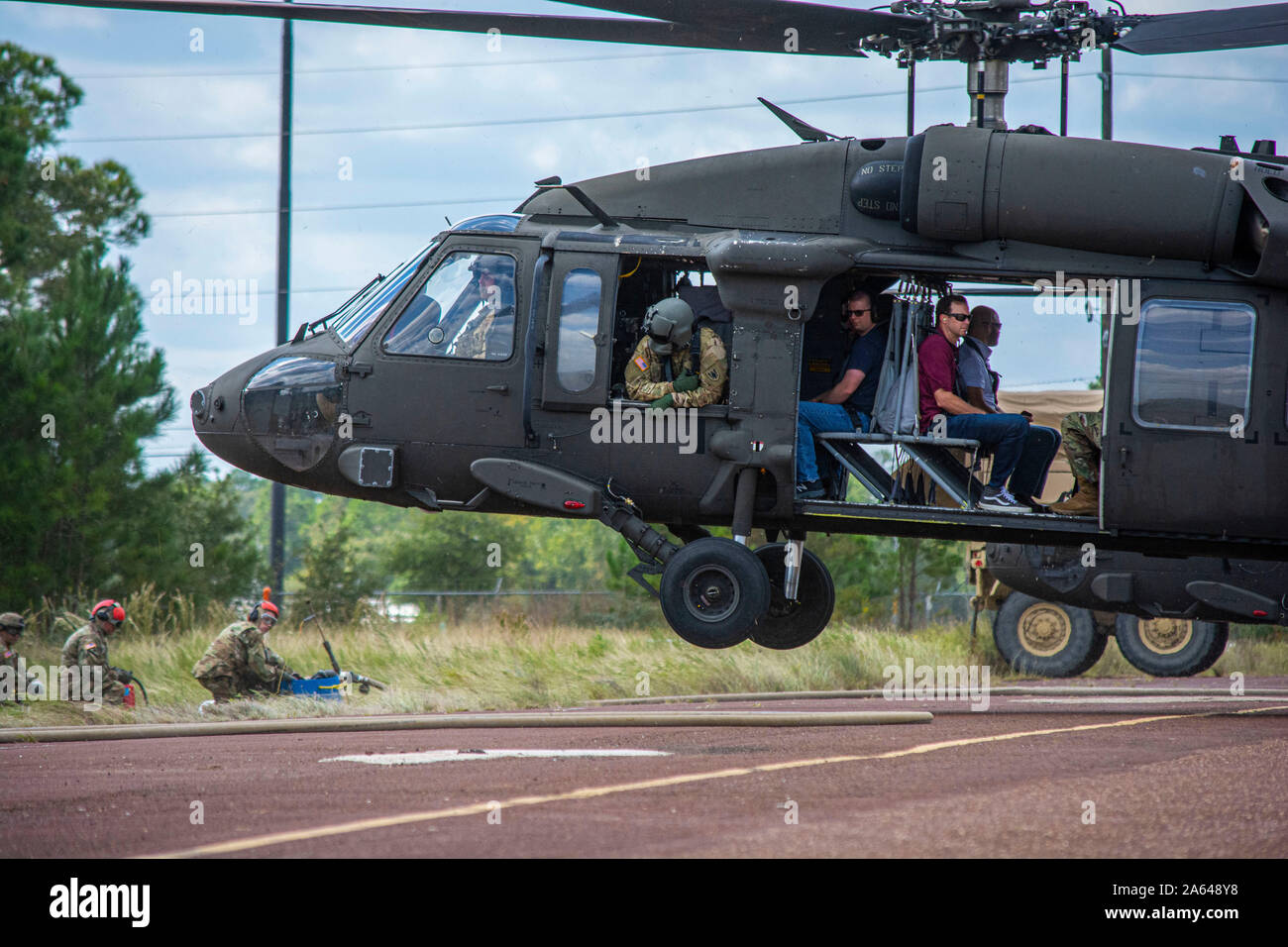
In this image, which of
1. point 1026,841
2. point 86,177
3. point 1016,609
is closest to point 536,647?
point 1016,609

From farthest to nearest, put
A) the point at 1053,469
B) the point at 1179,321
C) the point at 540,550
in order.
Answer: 1. the point at 540,550
2. the point at 1053,469
3. the point at 1179,321

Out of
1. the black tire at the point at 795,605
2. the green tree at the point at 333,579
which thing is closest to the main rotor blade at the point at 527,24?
the black tire at the point at 795,605

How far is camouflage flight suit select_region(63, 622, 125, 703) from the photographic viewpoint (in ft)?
50.4

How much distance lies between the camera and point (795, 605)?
11.6 m

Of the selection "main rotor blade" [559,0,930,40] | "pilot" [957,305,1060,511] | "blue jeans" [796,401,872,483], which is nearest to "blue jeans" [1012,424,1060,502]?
"pilot" [957,305,1060,511]

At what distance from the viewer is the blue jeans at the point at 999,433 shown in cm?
1033

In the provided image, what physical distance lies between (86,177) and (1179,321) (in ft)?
85.3

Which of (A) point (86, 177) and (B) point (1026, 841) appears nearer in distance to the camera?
(B) point (1026, 841)

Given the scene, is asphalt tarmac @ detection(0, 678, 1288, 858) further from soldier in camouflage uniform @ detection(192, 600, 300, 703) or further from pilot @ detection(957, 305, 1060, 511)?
soldier in camouflage uniform @ detection(192, 600, 300, 703)

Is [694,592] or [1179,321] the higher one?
[1179,321]

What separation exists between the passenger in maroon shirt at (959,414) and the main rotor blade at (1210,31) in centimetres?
219

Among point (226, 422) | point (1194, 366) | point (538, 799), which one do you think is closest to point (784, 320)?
point (1194, 366)

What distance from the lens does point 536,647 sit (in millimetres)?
19672
